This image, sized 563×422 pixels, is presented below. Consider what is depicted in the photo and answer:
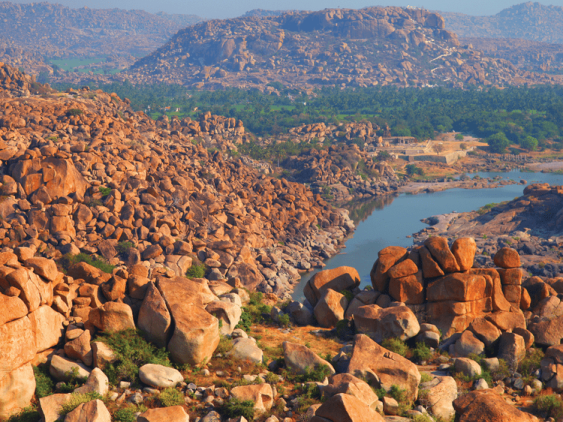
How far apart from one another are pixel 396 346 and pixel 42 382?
13.3m

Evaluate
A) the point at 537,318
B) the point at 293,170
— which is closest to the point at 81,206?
the point at 537,318

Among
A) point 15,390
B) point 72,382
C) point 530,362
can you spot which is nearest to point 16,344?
point 15,390

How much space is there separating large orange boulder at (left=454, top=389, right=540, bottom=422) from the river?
4460cm

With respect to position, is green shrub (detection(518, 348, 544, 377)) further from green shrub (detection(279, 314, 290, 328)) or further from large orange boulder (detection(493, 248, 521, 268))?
green shrub (detection(279, 314, 290, 328))

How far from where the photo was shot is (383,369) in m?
18.1

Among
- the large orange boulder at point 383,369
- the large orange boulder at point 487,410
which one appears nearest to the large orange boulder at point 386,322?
the large orange boulder at point 383,369

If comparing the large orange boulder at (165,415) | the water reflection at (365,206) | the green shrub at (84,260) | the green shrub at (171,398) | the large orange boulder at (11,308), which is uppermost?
the large orange boulder at (11,308)

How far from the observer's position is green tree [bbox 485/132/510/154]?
151625 mm

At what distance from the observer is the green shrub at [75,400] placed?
1477 cm

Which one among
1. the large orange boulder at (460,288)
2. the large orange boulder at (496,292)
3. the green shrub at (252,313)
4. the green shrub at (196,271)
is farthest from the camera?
the green shrub at (196,271)

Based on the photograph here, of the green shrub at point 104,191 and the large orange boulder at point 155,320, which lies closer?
the large orange boulder at point 155,320

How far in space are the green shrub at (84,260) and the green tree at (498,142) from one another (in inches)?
5240

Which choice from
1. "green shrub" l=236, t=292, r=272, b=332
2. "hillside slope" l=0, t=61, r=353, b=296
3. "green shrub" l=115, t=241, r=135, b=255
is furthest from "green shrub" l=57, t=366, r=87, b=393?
"green shrub" l=115, t=241, r=135, b=255

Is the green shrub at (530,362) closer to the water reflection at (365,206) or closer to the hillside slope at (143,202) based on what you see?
the hillside slope at (143,202)
